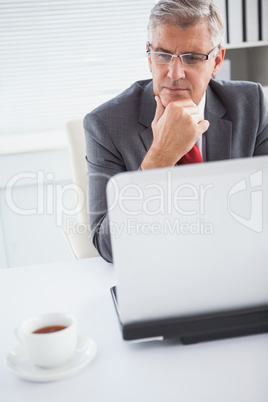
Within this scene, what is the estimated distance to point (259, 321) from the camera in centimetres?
83

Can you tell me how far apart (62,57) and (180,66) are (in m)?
1.63

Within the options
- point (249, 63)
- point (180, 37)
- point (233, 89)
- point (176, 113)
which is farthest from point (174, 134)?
point (249, 63)

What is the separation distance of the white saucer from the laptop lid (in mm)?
84

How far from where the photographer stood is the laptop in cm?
75

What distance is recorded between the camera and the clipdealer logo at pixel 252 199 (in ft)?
2.52

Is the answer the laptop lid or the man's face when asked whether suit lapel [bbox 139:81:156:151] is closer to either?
the man's face

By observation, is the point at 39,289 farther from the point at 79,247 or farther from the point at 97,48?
Result: the point at 97,48

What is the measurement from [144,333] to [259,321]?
0.20 metres

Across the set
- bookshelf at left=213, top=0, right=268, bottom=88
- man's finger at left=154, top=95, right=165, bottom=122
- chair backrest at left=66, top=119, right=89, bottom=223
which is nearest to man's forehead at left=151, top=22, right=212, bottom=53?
man's finger at left=154, top=95, right=165, bottom=122

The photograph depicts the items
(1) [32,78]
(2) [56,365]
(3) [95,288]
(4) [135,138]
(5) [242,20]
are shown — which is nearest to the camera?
(2) [56,365]

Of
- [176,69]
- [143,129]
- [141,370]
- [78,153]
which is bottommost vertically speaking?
[141,370]

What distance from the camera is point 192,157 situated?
151 cm

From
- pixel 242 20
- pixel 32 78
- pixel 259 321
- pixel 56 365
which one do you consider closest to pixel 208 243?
pixel 259 321

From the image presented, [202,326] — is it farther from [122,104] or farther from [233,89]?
[233,89]
